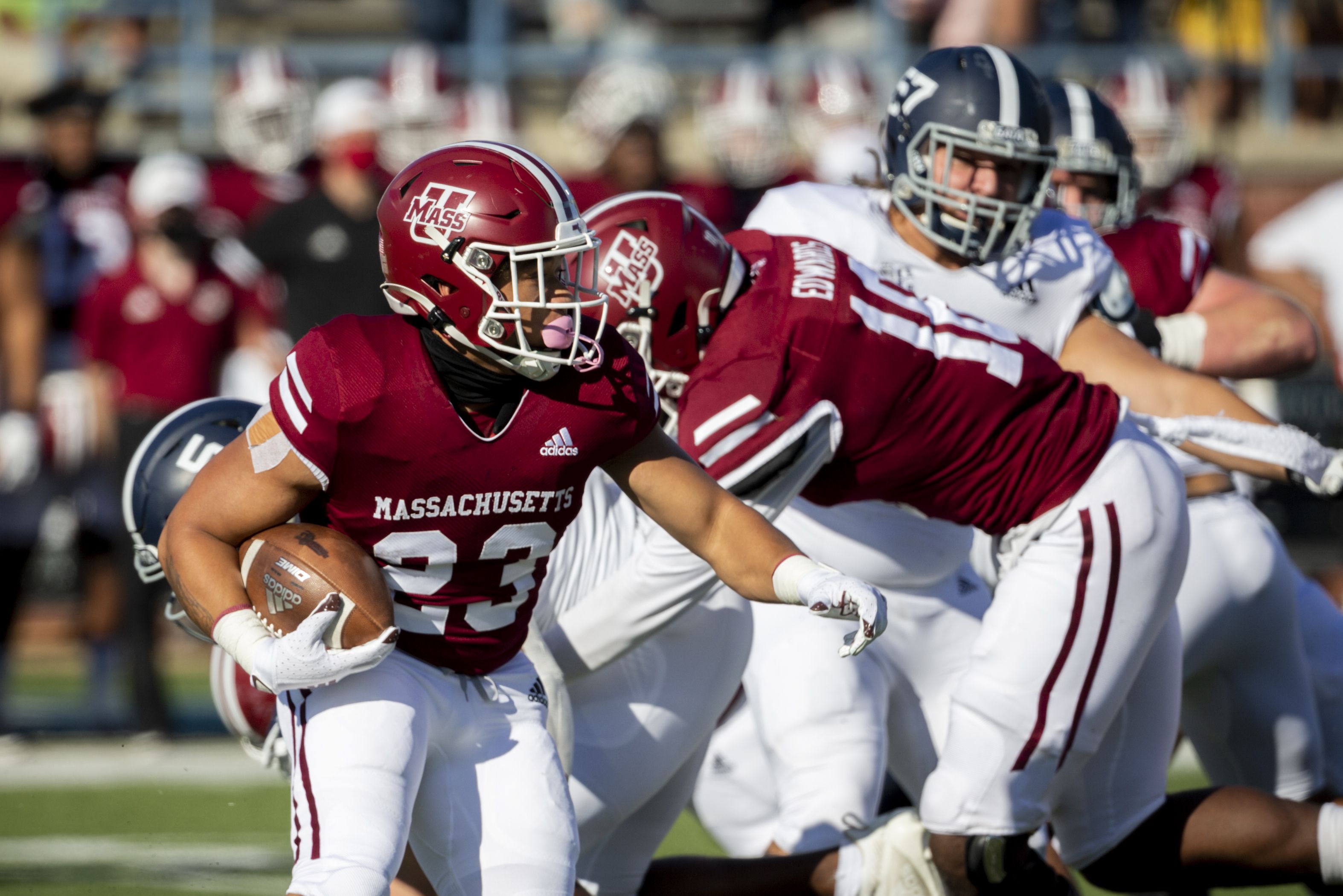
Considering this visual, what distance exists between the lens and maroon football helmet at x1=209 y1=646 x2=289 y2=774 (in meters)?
3.44

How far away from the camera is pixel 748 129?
29.3 feet

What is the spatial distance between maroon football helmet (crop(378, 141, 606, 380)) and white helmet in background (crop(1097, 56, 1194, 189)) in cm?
420

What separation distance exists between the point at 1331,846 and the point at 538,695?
1702 mm

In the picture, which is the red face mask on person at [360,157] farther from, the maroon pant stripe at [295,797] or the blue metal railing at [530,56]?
the maroon pant stripe at [295,797]

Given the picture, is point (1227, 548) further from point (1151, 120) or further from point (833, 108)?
point (833, 108)

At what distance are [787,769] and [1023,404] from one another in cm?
97

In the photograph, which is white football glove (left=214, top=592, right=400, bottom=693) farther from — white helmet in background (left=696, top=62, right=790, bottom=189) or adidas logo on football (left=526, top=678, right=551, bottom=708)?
white helmet in background (left=696, top=62, right=790, bottom=189)

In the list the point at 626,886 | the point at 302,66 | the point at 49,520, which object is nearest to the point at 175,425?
the point at 626,886

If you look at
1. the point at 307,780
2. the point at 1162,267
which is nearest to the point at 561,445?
the point at 307,780

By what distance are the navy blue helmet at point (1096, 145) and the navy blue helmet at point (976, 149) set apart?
622 millimetres

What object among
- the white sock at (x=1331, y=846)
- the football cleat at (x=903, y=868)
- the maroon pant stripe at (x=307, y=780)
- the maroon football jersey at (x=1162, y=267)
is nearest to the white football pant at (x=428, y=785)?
the maroon pant stripe at (x=307, y=780)

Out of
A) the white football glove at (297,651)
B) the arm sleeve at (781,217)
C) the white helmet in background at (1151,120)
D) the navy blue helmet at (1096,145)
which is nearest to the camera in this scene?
the white football glove at (297,651)

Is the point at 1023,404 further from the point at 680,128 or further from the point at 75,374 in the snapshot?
the point at 680,128

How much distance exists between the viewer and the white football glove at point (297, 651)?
2643 millimetres
